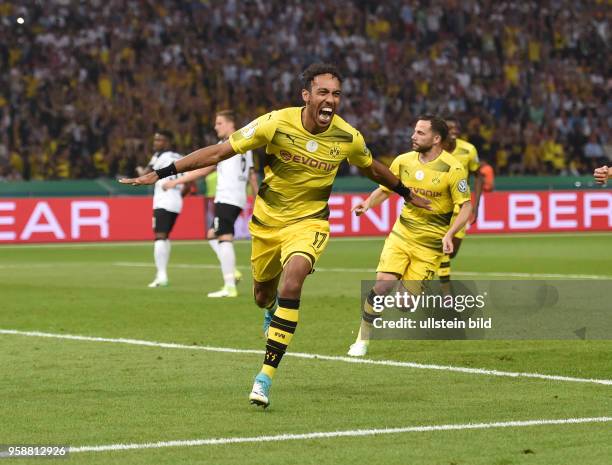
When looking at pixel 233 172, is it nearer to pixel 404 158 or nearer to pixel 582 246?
pixel 404 158

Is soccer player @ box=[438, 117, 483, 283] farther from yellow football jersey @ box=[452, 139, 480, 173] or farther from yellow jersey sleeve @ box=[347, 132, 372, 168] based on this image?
yellow jersey sleeve @ box=[347, 132, 372, 168]

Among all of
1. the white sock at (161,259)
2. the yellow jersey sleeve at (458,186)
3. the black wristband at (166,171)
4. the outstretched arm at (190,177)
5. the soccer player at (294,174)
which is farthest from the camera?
the white sock at (161,259)

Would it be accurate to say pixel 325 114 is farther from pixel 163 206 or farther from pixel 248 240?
pixel 248 240

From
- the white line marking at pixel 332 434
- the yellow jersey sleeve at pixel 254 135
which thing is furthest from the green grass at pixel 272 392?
the yellow jersey sleeve at pixel 254 135

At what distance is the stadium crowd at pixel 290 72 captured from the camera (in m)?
33.0

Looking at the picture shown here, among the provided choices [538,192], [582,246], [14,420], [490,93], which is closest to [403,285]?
[14,420]

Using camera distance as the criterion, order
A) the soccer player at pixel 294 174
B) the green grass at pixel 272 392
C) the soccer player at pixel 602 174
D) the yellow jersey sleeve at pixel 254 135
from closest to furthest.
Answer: the green grass at pixel 272 392 < the soccer player at pixel 294 174 < the yellow jersey sleeve at pixel 254 135 < the soccer player at pixel 602 174

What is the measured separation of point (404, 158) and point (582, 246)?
16.9 metres

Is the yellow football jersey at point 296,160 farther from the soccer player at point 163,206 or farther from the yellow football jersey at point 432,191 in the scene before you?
the soccer player at point 163,206

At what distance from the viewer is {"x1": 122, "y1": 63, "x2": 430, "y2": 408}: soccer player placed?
8.90m

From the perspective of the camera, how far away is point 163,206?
19938mm

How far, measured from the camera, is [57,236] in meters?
30.0

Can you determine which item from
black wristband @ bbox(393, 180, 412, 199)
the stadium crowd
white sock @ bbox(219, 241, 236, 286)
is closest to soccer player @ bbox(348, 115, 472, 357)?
black wristband @ bbox(393, 180, 412, 199)

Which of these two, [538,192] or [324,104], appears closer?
[324,104]
